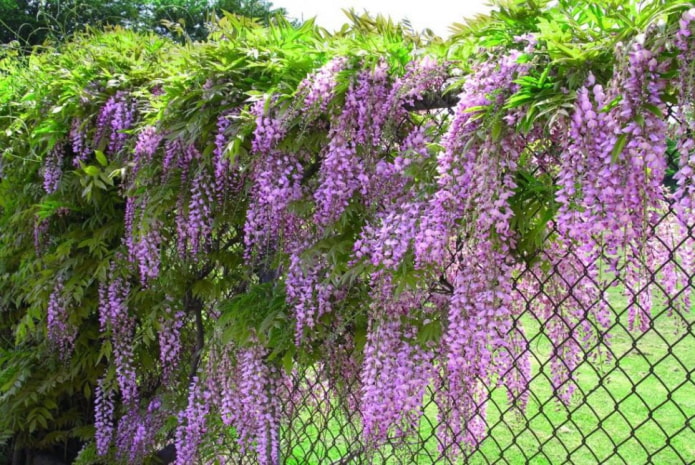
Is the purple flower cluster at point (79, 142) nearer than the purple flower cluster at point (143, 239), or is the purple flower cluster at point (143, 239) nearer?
the purple flower cluster at point (143, 239)

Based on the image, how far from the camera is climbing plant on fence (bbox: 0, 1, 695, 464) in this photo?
1.53 m

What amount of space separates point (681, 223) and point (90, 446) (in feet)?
10.0

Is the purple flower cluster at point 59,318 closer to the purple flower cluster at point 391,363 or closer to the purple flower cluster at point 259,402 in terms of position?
the purple flower cluster at point 259,402

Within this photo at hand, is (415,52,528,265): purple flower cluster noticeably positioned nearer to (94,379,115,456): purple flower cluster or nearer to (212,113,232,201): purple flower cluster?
(212,113,232,201): purple flower cluster

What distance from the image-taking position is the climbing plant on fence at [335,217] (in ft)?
5.01

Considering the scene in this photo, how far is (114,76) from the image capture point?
9.96 feet

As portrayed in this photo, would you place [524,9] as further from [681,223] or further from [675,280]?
[675,280]

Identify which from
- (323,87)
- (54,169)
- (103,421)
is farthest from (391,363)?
(54,169)

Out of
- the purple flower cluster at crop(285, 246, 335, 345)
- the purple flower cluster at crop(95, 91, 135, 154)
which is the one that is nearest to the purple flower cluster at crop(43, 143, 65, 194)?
the purple flower cluster at crop(95, 91, 135, 154)

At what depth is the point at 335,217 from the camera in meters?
2.16

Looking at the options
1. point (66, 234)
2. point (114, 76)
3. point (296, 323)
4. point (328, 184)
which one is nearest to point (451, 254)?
point (328, 184)

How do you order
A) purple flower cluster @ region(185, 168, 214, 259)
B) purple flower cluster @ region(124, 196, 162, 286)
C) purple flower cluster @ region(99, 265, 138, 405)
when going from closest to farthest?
purple flower cluster @ region(185, 168, 214, 259), purple flower cluster @ region(124, 196, 162, 286), purple flower cluster @ region(99, 265, 138, 405)

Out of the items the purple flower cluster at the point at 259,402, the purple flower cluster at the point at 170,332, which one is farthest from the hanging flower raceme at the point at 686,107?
the purple flower cluster at the point at 170,332

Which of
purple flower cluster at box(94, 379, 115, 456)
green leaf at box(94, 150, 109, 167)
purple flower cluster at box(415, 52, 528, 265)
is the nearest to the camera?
purple flower cluster at box(415, 52, 528, 265)
